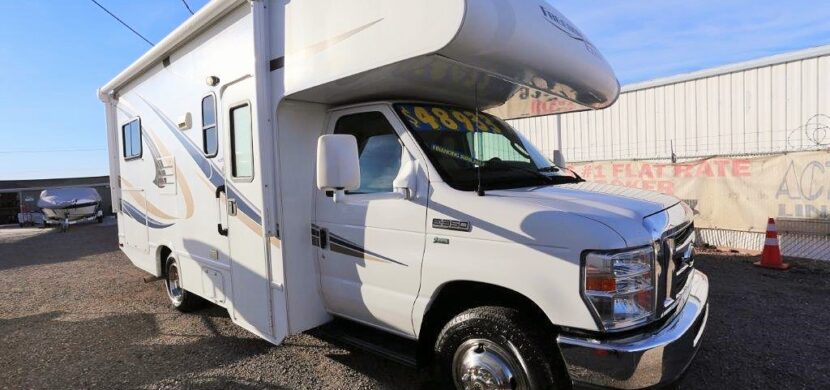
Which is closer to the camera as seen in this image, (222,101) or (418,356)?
(418,356)

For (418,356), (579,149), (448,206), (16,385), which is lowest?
(16,385)

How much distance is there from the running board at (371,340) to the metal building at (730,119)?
25.2 ft

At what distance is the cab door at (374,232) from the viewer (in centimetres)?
306

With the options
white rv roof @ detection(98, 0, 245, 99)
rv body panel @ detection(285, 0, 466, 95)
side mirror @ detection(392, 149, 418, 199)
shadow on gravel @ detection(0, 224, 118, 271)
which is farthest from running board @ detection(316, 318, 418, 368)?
shadow on gravel @ detection(0, 224, 118, 271)

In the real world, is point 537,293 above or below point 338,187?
below

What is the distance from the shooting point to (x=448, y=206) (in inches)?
112

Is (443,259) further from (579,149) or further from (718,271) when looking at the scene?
(579,149)

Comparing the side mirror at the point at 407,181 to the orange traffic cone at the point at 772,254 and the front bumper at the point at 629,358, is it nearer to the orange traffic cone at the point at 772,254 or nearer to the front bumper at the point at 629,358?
the front bumper at the point at 629,358

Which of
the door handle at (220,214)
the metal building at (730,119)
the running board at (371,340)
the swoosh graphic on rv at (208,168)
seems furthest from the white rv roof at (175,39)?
the metal building at (730,119)

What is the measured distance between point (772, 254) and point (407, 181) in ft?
22.4

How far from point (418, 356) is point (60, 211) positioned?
21480 millimetres

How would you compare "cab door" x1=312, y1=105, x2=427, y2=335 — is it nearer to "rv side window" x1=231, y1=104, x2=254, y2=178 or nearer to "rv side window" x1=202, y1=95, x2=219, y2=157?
"rv side window" x1=231, y1=104, x2=254, y2=178

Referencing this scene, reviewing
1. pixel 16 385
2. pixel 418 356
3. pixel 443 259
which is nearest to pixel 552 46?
pixel 443 259

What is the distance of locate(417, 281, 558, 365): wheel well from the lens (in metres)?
2.66
